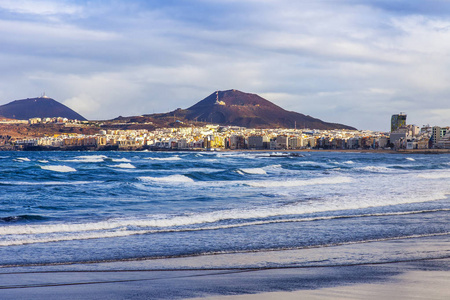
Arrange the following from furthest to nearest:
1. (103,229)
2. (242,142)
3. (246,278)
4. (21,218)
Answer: (242,142) < (21,218) < (103,229) < (246,278)

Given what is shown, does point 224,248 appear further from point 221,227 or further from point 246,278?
point 221,227

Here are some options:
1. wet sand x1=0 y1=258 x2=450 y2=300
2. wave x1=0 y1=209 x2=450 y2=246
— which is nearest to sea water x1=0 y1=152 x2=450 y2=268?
wave x1=0 y1=209 x2=450 y2=246

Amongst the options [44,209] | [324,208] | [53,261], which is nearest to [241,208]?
[324,208]

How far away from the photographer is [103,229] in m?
9.62

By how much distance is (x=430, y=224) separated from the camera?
10109 mm

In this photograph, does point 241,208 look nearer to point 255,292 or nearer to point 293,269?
point 293,269

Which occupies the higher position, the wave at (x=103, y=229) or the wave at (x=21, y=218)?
the wave at (x=103, y=229)

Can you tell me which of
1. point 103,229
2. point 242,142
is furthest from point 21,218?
point 242,142

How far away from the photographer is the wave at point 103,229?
28.2ft

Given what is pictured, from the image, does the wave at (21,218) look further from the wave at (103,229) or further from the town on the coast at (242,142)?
the town on the coast at (242,142)

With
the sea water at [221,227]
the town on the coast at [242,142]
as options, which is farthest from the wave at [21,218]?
the town on the coast at [242,142]

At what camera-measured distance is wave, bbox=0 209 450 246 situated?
28.2 ft

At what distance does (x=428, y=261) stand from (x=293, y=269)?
1764mm

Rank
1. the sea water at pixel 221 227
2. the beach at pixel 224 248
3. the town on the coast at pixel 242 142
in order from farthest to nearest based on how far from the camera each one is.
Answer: the town on the coast at pixel 242 142 → the sea water at pixel 221 227 → the beach at pixel 224 248
